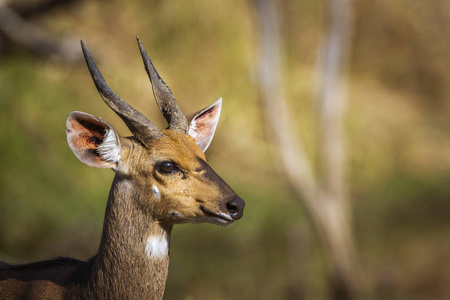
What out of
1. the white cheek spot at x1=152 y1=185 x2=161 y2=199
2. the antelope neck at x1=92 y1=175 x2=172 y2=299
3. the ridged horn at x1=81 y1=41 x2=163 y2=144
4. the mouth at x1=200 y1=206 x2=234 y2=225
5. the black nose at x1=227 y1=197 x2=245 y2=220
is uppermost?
the ridged horn at x1=81 y1=41 x2=163 y2=144

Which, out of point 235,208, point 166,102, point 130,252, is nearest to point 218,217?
point 235,208

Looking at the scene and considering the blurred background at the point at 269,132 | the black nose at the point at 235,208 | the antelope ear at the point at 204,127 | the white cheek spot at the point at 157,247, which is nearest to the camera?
the black nose at the point at 235,208

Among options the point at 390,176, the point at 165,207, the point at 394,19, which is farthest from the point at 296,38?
the point at 165,207

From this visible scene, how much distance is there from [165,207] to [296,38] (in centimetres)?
1047

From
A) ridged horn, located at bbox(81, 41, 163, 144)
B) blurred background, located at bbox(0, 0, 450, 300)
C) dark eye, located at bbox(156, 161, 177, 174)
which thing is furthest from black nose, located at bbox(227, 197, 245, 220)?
blurred background, located at bbox(0, 0, 450, 300)

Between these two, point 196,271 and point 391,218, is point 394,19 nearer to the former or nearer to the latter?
point 391,218

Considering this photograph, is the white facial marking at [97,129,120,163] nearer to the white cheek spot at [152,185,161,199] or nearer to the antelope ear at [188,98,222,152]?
the white cheek spot at [152,185,161,199]

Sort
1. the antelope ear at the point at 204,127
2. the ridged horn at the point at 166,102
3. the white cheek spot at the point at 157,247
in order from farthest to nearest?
the antelope ear at the point at 204,127, the ridged horn at the point at 166,102, the white cheek spot at the point at 157,247

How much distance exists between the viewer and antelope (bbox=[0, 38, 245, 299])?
295cm

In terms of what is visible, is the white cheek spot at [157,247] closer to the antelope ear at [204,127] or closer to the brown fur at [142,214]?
the brown fur at [142,214]

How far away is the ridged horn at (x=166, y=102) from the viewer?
10.6ft

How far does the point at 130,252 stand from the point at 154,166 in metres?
0.39

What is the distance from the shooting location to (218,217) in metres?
2.93

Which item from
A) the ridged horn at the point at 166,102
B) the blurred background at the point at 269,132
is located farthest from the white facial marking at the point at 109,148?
the blurred background at the point at 269,132
